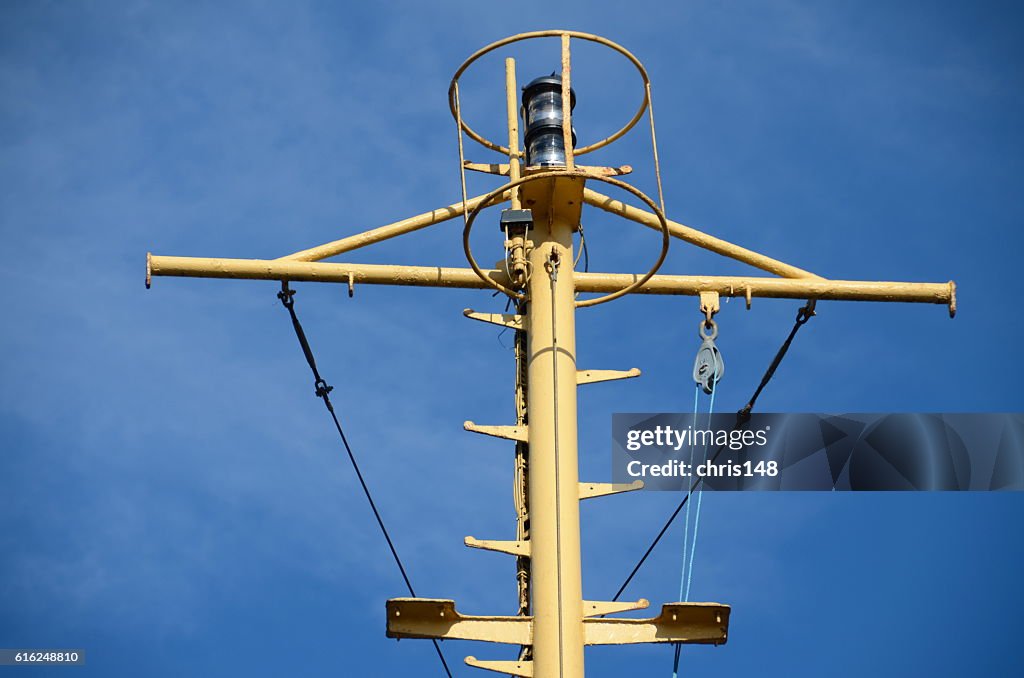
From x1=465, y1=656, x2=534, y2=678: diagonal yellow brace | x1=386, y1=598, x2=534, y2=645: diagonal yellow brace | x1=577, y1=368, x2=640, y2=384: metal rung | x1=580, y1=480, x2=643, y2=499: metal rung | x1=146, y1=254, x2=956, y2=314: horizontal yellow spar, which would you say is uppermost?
x1=146, y1=254, x2=956, y2=314: horizontal yellow spar

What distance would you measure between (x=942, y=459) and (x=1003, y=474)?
70 centimetres

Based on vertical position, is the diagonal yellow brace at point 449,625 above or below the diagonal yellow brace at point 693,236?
below

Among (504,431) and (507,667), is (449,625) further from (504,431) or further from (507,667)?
(504,431)

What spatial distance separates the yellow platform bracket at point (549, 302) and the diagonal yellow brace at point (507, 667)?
11 mm

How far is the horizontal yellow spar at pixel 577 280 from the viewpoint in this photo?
15.2 meters

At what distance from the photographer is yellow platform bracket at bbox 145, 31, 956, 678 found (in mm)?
13742

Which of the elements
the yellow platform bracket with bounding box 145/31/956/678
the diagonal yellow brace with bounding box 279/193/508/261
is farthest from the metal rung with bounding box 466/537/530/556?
the diagonal yellow brace with bounding box 279/193/508/261

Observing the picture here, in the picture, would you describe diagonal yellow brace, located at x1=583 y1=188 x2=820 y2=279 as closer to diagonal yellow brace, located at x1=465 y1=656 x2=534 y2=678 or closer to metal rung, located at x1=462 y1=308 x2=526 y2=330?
metal rung, located at x1=462 y1=308 x2=526 y2=330

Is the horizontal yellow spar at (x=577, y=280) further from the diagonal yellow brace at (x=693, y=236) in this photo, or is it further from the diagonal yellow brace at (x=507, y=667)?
the diagonal yellow brace at (x=507, y=667)

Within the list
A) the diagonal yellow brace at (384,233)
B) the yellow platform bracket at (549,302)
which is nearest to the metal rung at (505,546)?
the yellow platform bracket at (549,302)

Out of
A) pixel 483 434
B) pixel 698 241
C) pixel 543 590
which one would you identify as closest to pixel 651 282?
pixel 698 241

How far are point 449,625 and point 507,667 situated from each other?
0.55 m

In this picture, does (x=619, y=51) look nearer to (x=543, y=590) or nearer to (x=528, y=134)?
(x=528, y=134)

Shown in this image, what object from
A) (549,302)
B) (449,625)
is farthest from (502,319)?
(449,625)
